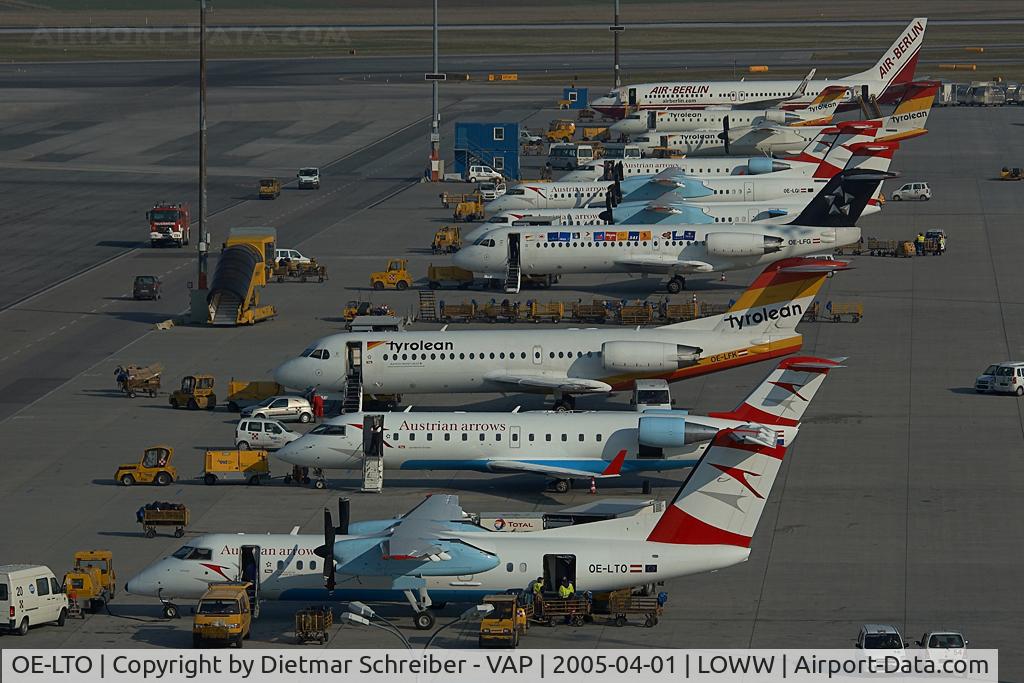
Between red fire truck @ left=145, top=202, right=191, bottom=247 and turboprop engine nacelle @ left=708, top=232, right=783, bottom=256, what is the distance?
39215 mm

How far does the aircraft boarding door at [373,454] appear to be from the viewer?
6531cm

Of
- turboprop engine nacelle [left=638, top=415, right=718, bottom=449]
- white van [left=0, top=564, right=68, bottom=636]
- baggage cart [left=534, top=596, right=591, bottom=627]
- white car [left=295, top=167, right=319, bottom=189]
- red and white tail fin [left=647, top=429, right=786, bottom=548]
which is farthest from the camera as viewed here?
white car [left=295, top=167, right=319, bottom=189]

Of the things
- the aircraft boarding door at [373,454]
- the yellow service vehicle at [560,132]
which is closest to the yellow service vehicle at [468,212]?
→ the yellow service vehicle at [560,132]

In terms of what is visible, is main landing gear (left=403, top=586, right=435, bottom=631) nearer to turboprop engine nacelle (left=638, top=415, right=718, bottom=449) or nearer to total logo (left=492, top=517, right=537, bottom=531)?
total logo (left=492, top=517, right=537, bottom=531)

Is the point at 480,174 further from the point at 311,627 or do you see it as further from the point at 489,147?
the point at 311,627

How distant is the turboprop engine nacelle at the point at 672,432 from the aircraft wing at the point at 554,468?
1.34 metres

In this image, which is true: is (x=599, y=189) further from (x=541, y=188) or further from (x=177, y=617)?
(x=177, y=617)

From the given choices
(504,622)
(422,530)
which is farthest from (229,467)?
(504,622)

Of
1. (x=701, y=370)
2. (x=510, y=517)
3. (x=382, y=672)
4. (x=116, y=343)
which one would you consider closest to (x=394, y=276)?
(x=116, y=343)

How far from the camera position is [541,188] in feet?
406

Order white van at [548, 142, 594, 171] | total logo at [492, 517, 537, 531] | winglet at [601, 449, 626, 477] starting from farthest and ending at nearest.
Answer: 1. white van at [548, 142, 594, 171]
2. winglet at [601, 449, 626, 477]
3. total logo at [492, 517, 537, 531]

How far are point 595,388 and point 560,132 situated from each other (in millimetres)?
98637

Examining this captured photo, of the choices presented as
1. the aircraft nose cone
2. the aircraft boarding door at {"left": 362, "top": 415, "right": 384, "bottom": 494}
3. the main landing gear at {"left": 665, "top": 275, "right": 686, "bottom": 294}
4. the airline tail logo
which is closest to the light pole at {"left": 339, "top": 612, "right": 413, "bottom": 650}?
the aircraft nose cone

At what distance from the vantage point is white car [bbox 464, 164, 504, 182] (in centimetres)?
14725
